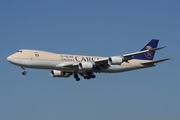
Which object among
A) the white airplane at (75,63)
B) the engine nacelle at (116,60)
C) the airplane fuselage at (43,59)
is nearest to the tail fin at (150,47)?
the white airplane at (75,63)

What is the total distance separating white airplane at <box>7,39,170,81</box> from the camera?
230 ft

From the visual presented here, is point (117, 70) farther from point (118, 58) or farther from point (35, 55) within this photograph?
point (35, 55)

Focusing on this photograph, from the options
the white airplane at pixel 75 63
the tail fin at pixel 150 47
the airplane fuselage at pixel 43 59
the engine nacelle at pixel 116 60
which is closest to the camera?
the airplane fuselage at pixel 43 59

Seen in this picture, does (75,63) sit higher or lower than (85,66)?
higher

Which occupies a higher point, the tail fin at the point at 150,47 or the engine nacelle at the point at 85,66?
the tail fin at the point at 150,47

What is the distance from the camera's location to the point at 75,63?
7306 cm

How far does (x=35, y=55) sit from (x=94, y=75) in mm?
11219

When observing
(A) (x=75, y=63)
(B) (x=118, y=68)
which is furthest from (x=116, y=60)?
(A) (x=75, y=63)

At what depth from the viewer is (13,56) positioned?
70562 mm

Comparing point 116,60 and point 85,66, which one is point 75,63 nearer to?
point 85,66

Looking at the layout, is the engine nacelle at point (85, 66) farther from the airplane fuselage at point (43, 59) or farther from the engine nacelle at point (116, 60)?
the engine nacelle at point (116, 60)

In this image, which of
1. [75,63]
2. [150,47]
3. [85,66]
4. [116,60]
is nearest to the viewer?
[85,66]

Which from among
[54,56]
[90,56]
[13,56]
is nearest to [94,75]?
[90,56]

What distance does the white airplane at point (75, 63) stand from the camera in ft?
230
